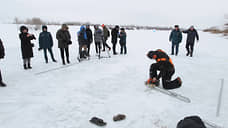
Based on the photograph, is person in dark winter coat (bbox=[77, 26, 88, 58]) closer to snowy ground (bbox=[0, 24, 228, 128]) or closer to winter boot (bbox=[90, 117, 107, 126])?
snowy ground (bbox=[0, 24, 228, 128])

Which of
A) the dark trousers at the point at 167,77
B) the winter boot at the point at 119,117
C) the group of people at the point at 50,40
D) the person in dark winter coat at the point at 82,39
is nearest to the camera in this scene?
Answer: the winter boot at the point at 119,117

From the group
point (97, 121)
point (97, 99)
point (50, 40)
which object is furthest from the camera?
point (50, 40)

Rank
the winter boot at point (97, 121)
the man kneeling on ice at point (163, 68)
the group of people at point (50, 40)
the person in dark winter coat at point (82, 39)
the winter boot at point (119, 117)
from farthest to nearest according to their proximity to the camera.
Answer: the person in dark winter coat at point (82, 39) < the group of people at point (50, 40) < the man kneeling on ice at point (163, 68) < the winter boot at point (119, 117) < the winter boot at point (97, 121)

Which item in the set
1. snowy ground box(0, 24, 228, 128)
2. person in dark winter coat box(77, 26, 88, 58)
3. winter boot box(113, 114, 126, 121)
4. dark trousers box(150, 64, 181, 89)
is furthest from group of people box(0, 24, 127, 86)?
dark trousers box(150, 64, 181, 89)

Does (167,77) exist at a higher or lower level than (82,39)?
lower

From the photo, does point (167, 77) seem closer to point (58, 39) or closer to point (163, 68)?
point (163, 68)

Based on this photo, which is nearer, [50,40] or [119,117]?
[119,117]

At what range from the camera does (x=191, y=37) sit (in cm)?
938

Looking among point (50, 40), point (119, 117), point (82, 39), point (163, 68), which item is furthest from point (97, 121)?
point (82, 39)

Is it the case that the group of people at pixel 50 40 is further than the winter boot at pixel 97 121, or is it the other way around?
the group of people at pixel 50 40

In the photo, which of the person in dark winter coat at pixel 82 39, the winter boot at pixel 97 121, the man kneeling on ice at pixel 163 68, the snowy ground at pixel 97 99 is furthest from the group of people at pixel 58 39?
the winter boot at pixel 97 121

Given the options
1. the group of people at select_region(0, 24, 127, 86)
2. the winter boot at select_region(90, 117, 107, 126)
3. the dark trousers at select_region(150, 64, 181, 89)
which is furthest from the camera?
the group of people at select_region(0, 24, 127, 86)

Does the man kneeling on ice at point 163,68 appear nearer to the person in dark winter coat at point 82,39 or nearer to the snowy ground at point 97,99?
the snowy ground at point 97,99

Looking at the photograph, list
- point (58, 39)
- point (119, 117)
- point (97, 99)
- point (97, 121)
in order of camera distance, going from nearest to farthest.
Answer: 1. point (97, 121)
2. point (119, 117)
3. point (97, 99)
4. point (58, 39)
